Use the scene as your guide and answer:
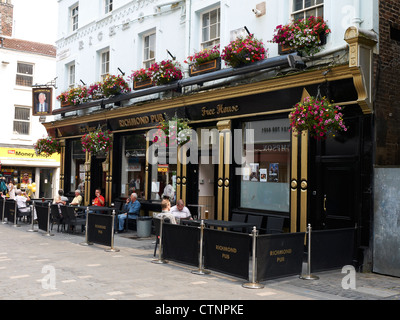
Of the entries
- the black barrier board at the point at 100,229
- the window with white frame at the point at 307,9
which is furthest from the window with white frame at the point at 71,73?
the window with white frame at the point at 307,9

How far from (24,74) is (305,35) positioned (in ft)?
86.6

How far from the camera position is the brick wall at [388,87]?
9.91 meters

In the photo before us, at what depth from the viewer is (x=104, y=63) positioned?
19484mm

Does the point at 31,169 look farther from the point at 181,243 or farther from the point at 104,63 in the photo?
the point at 181,243

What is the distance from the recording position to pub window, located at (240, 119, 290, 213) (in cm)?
1188

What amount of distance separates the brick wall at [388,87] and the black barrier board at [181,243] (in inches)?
167

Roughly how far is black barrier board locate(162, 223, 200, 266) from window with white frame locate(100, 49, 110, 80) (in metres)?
11.1

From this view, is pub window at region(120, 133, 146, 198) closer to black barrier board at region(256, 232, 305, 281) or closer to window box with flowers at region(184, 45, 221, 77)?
window box with flowers at region(184, 45, 221, 77)

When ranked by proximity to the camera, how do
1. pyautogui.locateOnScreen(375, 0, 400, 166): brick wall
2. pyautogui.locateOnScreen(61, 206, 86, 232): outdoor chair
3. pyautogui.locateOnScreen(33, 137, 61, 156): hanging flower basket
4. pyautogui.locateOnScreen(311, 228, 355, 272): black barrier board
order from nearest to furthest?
pyautogui.locateOnScreen(311, 228, 355, 272): black barrier board → pyautogui.locateOnScreen(375, 0, 400, 166): brick wall → pyautogui.locateOnScreen(61, 206, 86, 232): outdoor chair → pyautogui.locateOnScreen(33, 137, 61, 156): hanging flower basket

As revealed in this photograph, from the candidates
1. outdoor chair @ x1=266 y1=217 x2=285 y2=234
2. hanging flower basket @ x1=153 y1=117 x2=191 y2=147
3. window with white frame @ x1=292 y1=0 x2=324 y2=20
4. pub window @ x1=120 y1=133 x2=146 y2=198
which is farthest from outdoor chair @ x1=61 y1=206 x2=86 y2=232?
window with white frame @ x1=292 y1=0 x2=324 y2=20

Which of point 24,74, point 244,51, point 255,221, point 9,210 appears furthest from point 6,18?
point 255,221

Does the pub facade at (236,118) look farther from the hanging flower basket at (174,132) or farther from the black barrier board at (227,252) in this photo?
the black barrier board at (227,252)
